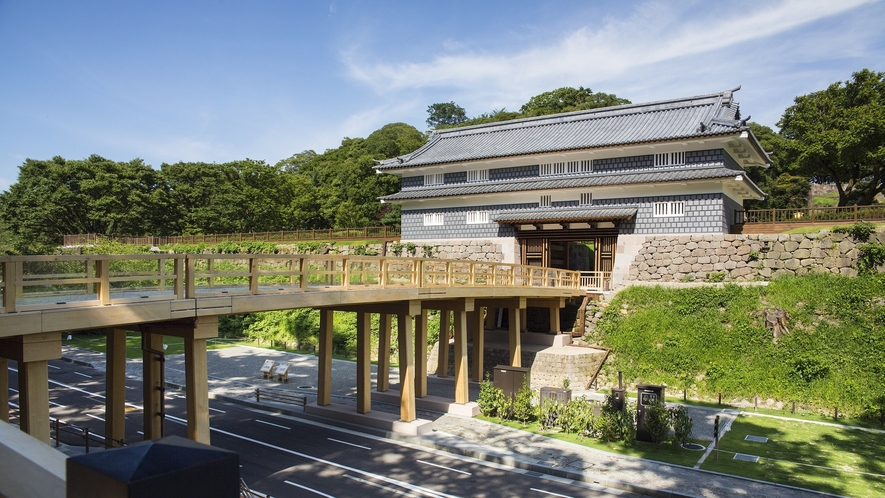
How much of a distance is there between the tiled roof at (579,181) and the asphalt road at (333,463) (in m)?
18.3

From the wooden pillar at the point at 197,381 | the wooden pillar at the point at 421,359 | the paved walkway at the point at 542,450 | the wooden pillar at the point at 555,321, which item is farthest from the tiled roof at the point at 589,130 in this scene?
the wooden pillar at the point at 197,381

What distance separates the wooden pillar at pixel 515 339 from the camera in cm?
2373

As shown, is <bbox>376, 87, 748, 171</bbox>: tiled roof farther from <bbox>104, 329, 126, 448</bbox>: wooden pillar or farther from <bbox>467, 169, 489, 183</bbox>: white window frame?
<bbox>104, 329, 126, 448</bbox>: wooden pillar

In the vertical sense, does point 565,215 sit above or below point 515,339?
above

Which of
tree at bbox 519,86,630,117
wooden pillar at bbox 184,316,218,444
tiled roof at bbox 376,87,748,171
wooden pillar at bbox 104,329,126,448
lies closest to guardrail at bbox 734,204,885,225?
tiled roof at bbox 376,87,748,171

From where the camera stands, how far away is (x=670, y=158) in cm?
2936

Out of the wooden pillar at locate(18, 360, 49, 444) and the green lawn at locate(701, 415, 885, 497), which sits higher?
the wooden pillar at locate(18, 360, 49, 444)

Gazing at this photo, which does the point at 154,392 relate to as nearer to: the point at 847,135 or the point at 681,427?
the point at 681,427

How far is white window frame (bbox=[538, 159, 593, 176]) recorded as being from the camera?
3174 centimetres

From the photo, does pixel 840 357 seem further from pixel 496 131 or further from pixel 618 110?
pixel 496 131

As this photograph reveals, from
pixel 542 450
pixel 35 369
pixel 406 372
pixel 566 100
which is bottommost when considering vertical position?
pixel 542 450

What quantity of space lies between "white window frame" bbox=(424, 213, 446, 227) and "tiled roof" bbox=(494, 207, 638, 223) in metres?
4.05

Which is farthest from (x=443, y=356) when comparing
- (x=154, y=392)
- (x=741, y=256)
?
(x=741, y=256)

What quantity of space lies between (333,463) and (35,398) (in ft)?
23.2
